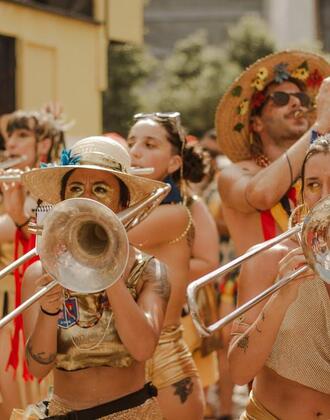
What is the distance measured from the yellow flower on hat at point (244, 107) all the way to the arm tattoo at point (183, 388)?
137 centimetres

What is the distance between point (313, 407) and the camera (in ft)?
14.1

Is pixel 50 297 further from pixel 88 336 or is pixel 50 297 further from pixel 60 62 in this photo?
pixel 60 62

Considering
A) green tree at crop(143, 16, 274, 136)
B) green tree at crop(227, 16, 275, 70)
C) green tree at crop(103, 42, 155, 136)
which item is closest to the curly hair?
green tree at crop(103, 42, 155, 136)

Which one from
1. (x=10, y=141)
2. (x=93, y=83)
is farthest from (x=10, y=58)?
(x=10, y=141)

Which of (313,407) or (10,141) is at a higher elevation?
(10,141)

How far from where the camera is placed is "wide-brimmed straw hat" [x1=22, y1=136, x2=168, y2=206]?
4.61m

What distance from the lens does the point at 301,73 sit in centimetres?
614

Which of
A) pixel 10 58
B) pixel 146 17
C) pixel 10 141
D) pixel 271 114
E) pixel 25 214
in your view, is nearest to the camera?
pixel 271 114

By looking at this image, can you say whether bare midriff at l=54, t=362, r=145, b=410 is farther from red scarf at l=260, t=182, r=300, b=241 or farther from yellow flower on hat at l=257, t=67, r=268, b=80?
yellow flower on hat at l=257, t=67, r=268, b=80

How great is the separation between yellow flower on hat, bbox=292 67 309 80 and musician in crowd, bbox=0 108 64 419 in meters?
1.51

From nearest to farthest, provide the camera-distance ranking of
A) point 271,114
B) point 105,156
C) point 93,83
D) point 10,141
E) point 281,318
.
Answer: point 281,318
point 105,156
point 271,114
point 10,141
point 93,83

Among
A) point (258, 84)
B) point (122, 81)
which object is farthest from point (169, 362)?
point (122, 81)

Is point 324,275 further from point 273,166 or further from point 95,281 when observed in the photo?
point 273,166

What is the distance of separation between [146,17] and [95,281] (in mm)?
60496
